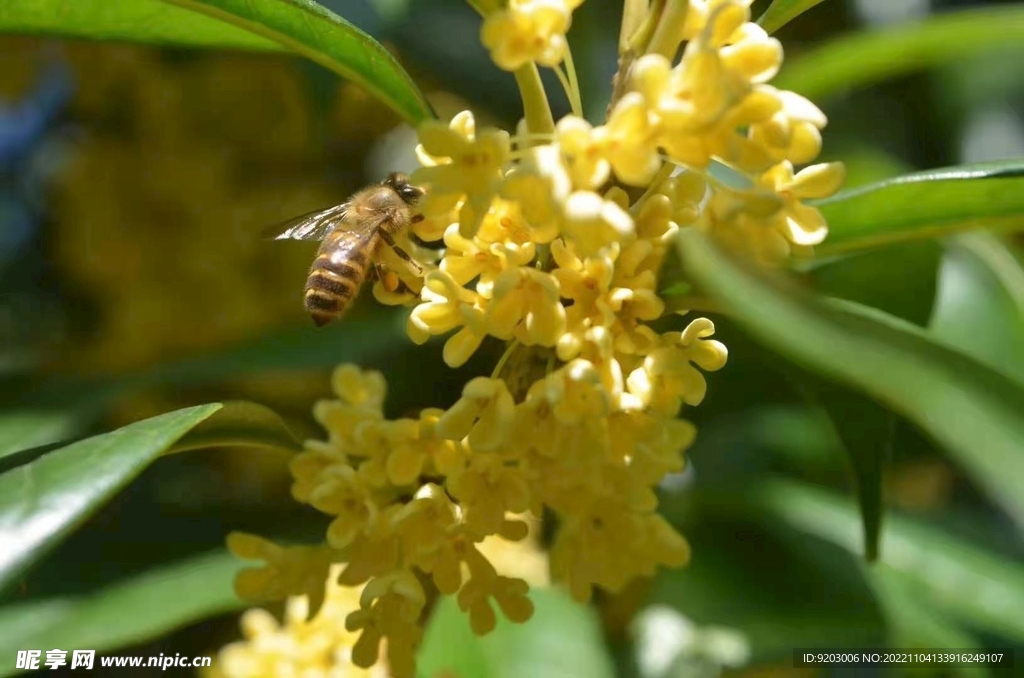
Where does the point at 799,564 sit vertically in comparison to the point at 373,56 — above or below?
below

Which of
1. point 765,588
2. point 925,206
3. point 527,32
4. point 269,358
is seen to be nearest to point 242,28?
point 527,32

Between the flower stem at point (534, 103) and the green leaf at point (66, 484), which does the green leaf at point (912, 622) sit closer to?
the flower stem at point (534, 103)

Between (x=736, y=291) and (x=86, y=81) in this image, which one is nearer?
(x=736, y=291)

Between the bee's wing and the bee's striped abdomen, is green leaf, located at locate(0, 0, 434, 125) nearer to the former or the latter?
the bee's striped abdomen

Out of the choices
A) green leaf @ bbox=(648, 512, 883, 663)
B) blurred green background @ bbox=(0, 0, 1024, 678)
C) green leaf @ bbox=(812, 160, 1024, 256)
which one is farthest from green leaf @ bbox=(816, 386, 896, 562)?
green leaf @ bbox=(648, 512, 883, 663)

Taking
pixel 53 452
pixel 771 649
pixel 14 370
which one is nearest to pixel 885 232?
pixel 53 452

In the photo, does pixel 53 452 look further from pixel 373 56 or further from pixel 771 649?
pixel 771 649
